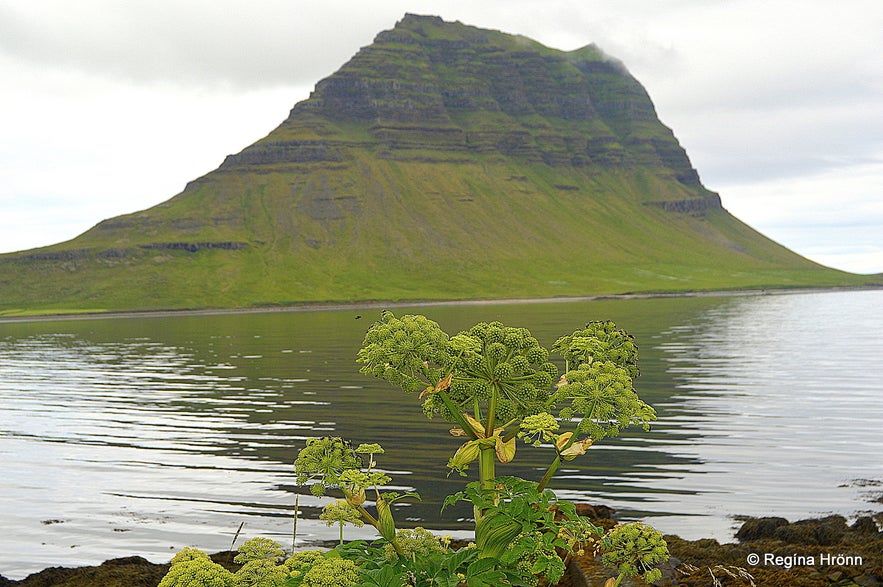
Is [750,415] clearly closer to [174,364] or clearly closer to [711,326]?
[174,364]

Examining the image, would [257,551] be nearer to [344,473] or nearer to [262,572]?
[262,572]

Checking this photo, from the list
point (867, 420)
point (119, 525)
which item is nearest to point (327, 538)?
point (119, 525)

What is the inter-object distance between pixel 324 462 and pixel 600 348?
2976 mm

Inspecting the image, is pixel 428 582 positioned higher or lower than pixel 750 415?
higher

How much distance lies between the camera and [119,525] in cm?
2181

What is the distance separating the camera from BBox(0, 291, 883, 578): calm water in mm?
21766

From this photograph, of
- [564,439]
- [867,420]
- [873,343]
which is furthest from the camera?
[873,343]

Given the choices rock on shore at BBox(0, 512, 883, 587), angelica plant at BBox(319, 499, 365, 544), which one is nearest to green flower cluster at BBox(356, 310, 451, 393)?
angelica plant at BBox(319, 499, 365, 544)

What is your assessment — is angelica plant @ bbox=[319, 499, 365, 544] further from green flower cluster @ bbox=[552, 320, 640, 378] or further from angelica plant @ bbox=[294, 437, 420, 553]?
green flower cluster @ bbox=[552, 320, 640, 378]

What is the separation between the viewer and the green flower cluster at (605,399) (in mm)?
6820

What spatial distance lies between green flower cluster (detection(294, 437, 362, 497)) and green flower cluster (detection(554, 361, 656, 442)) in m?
2.08

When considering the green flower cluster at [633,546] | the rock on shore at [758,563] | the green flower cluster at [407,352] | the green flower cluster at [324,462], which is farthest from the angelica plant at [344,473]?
the rock on shore at [758,563]

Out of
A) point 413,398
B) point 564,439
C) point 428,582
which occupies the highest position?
point 564,439

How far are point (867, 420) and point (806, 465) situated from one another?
463 inches
